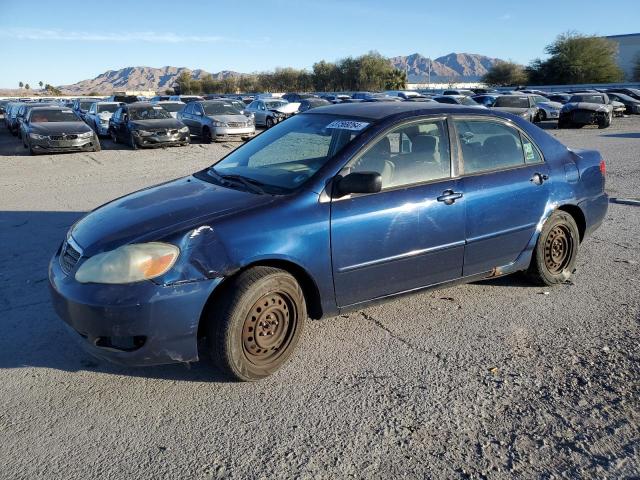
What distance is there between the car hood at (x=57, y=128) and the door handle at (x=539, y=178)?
14319 millimetres

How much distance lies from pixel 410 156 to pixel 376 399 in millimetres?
1837

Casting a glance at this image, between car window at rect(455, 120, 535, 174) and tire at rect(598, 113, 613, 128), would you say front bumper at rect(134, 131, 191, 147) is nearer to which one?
car window at rect(455, 120, 535, 174)

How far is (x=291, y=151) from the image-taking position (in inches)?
180

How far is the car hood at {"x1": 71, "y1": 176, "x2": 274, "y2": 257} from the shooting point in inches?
132

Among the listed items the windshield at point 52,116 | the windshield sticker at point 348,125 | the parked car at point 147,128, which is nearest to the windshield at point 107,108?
the parked car at point 147,128

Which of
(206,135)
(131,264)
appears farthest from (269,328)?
(206,135)

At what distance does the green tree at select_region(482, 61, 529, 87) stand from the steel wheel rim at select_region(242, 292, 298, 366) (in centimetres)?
7373

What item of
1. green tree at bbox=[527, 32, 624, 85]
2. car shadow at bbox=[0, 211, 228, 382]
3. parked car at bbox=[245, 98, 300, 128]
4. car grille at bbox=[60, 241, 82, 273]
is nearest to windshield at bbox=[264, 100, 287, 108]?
parked car at bbox=[245, 98, 300, 128]

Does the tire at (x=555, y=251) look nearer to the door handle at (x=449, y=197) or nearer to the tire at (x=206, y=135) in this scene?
the door handle at (x=449, y=197)

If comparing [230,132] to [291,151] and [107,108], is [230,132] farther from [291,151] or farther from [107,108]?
[291,151]

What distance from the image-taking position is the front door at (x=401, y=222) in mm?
3676

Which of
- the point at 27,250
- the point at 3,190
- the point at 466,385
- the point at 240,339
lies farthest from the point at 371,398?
the point at 3,190

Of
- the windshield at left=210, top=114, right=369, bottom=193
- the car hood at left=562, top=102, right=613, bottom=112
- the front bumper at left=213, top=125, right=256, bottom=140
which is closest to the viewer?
the windshield at left=210, top=114, right=369, bottom=193

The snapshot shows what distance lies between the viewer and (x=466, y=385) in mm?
3357
